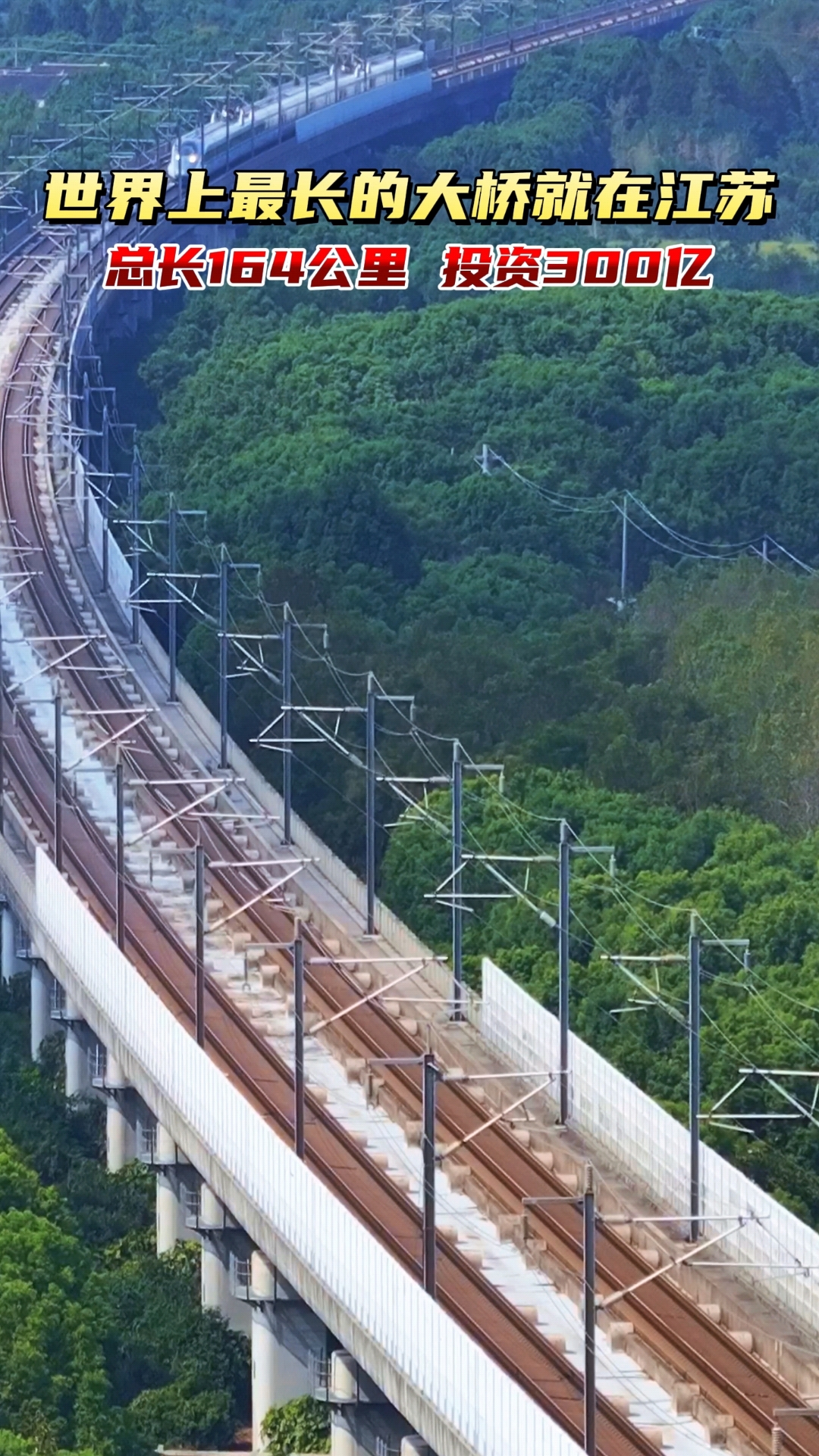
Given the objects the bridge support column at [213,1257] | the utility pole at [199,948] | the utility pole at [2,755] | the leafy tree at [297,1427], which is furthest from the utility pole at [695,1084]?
the utility pole at [2,755]

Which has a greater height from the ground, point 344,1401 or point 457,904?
point 457,904

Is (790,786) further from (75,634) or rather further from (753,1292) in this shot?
(753,1292)

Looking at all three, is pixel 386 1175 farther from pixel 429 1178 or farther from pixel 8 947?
pixel 8 947

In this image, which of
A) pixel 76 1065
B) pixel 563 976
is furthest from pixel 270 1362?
pixel 76 1065

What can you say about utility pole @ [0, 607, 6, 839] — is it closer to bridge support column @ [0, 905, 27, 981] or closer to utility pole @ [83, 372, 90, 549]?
bridge support column @ [0, 905, 27, 981]

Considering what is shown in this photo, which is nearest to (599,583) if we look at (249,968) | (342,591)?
(342,591)

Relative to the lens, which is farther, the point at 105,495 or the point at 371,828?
the point at 105,495

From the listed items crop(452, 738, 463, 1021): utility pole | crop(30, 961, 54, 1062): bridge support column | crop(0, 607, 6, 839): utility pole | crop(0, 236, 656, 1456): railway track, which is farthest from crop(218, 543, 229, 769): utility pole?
crop(452, 738, 463, 1021): utility pole
